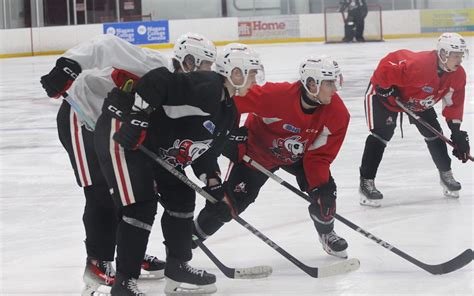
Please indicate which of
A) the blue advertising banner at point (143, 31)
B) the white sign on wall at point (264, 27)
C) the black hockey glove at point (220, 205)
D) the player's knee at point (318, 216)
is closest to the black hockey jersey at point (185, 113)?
the black hockey glove at point (220, 205)

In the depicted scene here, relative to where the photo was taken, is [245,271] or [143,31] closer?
[245,271]

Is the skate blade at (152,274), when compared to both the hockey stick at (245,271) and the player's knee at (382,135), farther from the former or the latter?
the player's knee at (382,135)

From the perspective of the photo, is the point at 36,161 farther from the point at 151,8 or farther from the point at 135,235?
the point at 151,8

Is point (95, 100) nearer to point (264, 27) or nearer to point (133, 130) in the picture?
point (133, 130)

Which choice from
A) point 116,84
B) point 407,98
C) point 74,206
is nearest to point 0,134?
point 74,206

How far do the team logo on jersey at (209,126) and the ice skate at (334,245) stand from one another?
774mm

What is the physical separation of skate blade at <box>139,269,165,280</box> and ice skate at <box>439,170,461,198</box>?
169 cm

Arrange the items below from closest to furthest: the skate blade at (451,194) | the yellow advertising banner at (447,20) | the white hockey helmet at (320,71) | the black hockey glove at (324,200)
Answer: the white hockey helmet at (320,71) < the black hockey glove at (324,200) < the skate blade at (451,194) < the yellow advertising banner at (447,20)

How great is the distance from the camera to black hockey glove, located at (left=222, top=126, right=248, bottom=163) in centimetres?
312

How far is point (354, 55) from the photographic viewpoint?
479 inches

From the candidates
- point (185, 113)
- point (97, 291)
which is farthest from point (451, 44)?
point (97, 291)

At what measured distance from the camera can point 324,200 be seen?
306 cm

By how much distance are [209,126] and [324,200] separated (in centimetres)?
69

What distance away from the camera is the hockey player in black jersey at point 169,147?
7.88ft
